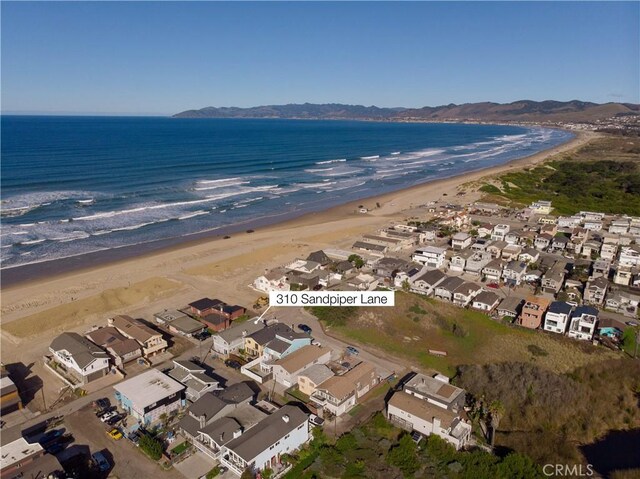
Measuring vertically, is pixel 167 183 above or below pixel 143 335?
above

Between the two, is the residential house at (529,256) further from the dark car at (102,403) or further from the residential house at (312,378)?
the dark car at (102,403)

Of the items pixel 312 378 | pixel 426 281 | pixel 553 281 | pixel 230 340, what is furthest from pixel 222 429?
pixel 553 281

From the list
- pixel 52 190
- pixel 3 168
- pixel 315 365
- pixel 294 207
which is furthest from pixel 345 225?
pixel 3 168

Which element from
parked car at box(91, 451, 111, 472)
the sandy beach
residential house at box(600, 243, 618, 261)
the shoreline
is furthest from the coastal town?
the shoreline

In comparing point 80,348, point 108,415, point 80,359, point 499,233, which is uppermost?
point 499,233

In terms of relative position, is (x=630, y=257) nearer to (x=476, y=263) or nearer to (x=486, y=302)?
(x=476, y=263)

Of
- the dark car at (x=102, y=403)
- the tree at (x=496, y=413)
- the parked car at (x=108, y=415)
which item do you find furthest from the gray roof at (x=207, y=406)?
the tree at (x=496, y=413)
